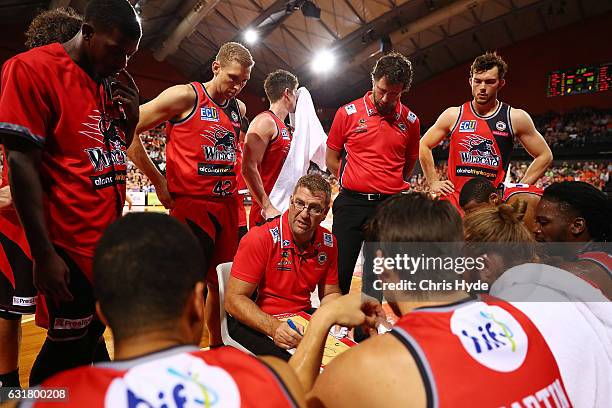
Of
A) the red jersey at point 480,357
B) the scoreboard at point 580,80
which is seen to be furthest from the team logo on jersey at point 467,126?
the scoreboard at point 580,80

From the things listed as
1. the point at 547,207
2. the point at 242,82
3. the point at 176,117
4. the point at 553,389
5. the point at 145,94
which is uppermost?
the point at 145,94

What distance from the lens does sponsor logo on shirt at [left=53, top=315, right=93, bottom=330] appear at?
168 centimetres

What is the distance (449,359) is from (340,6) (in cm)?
1580

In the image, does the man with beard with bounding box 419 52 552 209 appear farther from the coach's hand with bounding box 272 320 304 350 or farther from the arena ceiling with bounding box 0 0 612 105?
the arena ceiling with bounding box 0 0 612 105

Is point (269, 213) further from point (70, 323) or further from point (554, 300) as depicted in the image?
point (554, 300)

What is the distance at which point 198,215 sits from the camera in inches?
113

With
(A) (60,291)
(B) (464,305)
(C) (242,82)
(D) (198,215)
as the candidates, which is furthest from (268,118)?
(B) (464,305)

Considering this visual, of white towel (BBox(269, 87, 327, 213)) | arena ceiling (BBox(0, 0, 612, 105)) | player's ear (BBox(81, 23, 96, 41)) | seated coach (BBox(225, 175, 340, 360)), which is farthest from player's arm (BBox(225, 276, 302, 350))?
arena ceiling (BBox(0, 0, 612, 105))

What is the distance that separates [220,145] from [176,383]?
2.29 meters

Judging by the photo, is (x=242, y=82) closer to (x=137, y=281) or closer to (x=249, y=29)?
(x=137, y=281)

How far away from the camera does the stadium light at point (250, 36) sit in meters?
16.0

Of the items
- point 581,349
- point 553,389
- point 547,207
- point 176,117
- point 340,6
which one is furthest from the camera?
point 340,6

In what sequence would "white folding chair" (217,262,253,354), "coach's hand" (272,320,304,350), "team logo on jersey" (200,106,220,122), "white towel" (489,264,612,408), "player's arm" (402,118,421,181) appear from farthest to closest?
"player's arm" (402,118,421,181) < "team logo on jersey" (200,106,220,122) < "white folding chair" (217,262,253,354) < "coach's hand" (272,320,304,350) < "white towel" (489,264,612,408)

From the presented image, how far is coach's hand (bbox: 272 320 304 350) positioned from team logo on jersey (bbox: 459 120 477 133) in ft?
7.45
